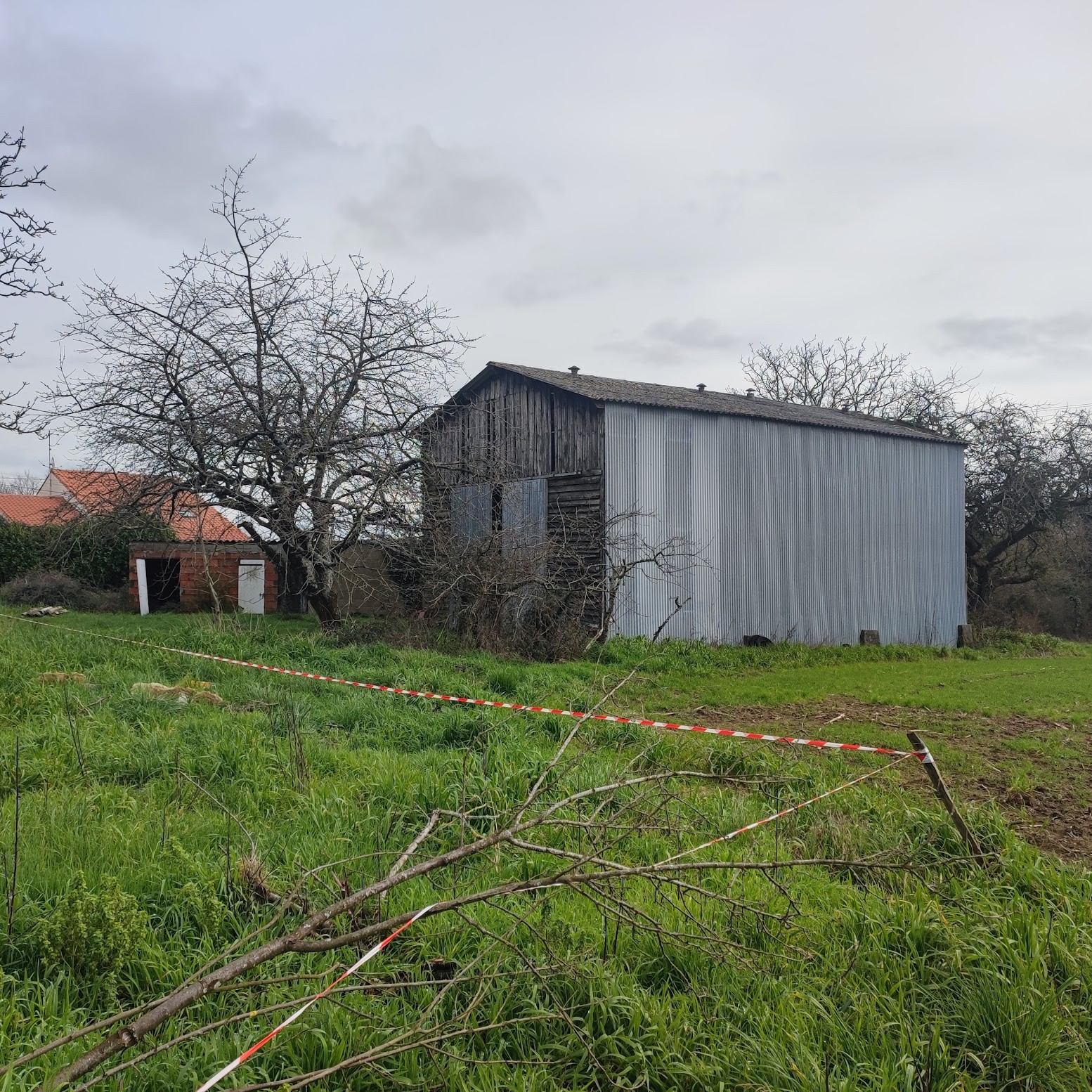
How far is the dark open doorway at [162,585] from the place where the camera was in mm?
19891

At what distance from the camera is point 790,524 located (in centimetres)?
1873

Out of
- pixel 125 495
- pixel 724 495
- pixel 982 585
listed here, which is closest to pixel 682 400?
pixel 724 495

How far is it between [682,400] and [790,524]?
357 centimetres

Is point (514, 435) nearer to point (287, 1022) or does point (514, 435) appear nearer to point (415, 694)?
point (415, 694)

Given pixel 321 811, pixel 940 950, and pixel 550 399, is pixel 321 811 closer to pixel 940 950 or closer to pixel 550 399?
pixel 940 950

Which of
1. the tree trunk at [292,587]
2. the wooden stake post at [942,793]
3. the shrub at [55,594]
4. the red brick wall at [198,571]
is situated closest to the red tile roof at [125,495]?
the tree trunk at [292,587]

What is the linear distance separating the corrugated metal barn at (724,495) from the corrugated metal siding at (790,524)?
0.03m

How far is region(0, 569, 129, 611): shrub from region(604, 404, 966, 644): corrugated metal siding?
12076 millimetres

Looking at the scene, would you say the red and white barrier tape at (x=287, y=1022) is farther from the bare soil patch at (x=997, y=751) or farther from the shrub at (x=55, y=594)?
the shrub at (x=55, y=594)

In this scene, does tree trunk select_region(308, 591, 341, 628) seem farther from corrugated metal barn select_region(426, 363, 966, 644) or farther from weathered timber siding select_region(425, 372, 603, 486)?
weathered timber siding select_region(425, 372, 603, 486)

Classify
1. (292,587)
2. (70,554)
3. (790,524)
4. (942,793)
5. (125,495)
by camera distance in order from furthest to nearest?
1. (70,554)
2. (790,524)
3. (292,587)
4. (125,495)
5. (942,793)

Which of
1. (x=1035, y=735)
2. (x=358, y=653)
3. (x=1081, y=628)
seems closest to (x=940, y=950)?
(x=1035, y=735)

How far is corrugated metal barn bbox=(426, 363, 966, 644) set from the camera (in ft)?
54.1

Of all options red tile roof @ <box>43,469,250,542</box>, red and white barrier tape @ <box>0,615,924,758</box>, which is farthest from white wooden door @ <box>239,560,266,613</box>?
red and white barrier tape @ <box>0,615,924,758</box>
